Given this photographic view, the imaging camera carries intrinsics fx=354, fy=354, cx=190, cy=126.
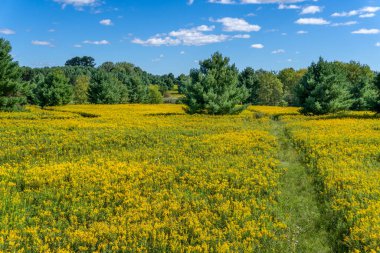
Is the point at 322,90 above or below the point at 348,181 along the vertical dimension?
above

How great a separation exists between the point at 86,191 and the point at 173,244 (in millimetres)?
5064

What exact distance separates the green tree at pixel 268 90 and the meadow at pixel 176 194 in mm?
68306

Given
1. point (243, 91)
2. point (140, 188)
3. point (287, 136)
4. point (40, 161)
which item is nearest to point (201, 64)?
point (243, 91)

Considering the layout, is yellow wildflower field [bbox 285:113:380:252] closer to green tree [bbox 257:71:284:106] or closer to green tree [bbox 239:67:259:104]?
green tree [bbox 239:67:259:104]

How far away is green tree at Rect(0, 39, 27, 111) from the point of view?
42.5 meters

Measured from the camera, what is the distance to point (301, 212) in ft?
36.3

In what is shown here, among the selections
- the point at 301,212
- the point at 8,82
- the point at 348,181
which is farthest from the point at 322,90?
the point at 8,82

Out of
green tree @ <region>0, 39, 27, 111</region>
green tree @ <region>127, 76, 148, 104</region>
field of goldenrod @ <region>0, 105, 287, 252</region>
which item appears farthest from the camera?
green tree @ <region>127, 76, 148, 104</region>

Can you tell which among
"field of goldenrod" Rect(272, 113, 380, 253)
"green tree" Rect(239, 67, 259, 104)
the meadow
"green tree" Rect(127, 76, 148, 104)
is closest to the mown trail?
the meadow

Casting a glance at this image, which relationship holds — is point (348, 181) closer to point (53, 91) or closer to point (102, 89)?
point (53, 91)

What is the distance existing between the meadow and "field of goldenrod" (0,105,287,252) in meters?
0.04

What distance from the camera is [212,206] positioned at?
11.1 metres

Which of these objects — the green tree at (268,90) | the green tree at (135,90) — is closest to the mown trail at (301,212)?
the green tree at (268,90)

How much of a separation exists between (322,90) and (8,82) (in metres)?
36.6
